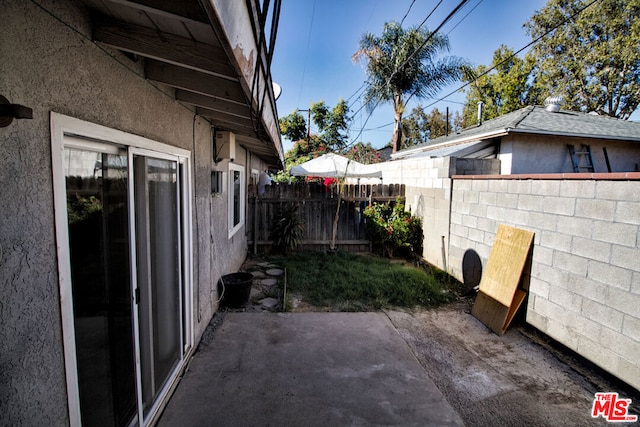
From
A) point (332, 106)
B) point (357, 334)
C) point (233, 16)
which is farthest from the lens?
point (332, 106)

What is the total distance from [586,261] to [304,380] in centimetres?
315

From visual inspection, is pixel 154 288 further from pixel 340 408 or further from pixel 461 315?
pixel 461 315

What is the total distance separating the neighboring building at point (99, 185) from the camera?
43.8 inches

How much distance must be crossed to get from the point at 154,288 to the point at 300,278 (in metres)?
3.75

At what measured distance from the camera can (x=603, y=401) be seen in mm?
2818

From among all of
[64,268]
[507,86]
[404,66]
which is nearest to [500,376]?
[64,268]

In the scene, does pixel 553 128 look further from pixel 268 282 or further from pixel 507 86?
pixel 507 86

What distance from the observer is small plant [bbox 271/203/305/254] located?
767cm

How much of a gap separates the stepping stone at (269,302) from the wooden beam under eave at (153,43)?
3.83m

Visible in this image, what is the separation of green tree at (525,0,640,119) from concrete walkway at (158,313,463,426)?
1963 centimetres

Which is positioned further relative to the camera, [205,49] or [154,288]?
[154,288]

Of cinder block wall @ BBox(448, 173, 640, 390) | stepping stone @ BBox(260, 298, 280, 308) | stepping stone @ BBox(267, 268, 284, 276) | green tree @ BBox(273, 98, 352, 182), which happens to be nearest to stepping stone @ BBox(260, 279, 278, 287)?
stepping stone @ BBox(267, 268, 284, 276)

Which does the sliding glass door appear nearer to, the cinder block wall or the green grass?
the green grass

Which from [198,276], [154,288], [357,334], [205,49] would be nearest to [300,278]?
[357,334]
